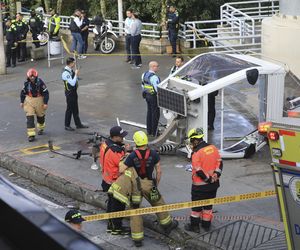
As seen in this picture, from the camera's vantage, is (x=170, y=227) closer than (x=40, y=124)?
Yes

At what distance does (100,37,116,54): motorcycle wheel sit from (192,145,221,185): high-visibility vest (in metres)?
15.1

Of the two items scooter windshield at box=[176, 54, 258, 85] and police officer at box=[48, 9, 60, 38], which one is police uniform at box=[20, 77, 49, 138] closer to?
scooter windshield at box=[176, 54, 258, 85]

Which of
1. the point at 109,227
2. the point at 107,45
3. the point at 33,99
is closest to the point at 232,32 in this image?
the point at 107,45

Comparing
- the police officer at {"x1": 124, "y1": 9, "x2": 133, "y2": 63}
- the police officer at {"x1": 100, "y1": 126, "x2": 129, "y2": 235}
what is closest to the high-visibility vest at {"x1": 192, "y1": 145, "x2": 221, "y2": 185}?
the police officer at {"x1": 100, "y1": 126, "x2": 129, "y2": 235}

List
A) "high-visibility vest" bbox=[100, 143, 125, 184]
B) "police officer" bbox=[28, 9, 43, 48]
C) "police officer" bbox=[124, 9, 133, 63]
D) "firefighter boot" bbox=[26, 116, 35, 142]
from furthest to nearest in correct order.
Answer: "police officer" bbox=[28, 9, 43, 48]
"police officer" bbox=[124, 9, 133, 63]
"firefighter boot" bbox=[26, 116, 35, 142]
"high-visibility vest" bbox=[100, 143, 125, 184]

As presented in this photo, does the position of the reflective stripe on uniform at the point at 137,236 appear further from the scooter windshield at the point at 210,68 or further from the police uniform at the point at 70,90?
the police uniform at the point at 70,90

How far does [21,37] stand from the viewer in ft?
71.6

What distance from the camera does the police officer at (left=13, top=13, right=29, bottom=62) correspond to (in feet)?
71.3

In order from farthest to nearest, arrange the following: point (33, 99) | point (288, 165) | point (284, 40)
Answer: point (284, 40) → point (33, 99) → point (288, 165)

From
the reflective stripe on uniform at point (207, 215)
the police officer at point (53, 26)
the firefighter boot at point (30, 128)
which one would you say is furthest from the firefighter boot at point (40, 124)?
the police officer at point (53, 26)

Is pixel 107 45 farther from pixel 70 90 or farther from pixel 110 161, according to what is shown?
pixel 110 161

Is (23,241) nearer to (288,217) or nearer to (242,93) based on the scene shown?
(288,217)

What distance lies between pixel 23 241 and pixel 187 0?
2273 centimetres

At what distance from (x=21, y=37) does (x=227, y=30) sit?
7.39 meters
